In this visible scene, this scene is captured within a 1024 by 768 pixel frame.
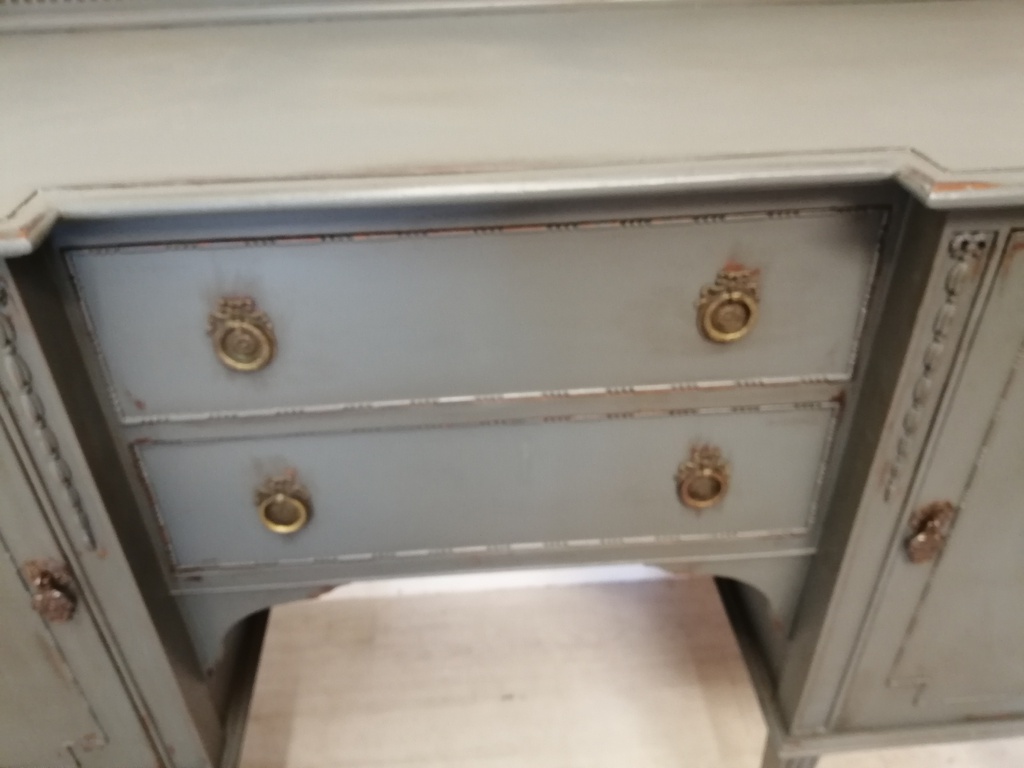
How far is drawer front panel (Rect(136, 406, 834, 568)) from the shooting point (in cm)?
78

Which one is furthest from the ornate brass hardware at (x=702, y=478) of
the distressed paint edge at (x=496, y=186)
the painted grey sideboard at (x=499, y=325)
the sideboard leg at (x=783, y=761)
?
the sideboard leg at (x=783, y=761)

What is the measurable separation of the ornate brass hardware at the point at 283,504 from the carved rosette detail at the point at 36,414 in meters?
0.15

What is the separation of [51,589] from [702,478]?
2.07ft

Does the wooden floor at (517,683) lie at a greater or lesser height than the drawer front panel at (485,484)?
lesser

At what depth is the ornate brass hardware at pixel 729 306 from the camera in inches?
27.3

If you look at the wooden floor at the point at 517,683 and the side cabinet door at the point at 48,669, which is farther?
the wooden floor at the point at 517,683

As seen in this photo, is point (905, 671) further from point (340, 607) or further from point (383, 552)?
point (340, 607)

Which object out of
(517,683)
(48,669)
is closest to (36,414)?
(48,669)

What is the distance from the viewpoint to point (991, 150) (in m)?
0.63

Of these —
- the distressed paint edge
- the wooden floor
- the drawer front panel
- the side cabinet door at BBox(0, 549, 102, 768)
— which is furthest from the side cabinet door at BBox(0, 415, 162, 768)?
the wooden floor

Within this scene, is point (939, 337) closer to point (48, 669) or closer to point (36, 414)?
point (36, 414)

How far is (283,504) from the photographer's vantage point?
80 cm

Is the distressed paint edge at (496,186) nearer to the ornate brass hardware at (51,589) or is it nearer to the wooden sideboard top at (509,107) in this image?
the wooden sideboard top at (509,107)

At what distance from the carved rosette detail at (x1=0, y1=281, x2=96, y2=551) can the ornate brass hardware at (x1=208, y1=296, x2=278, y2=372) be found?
0.47ft
